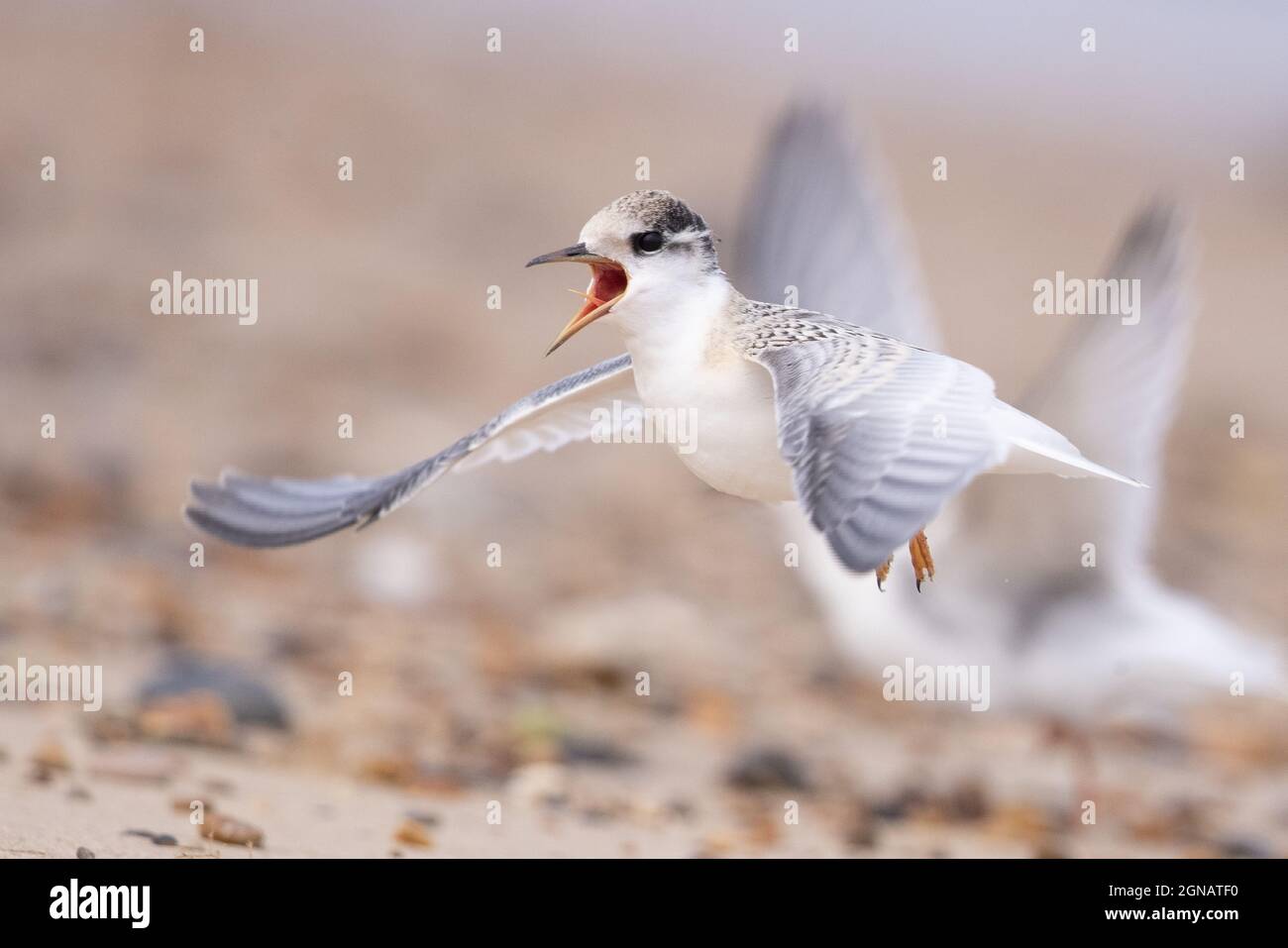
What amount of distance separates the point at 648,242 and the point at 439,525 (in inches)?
268

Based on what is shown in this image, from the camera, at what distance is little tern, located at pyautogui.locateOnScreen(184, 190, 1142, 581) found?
12.4 ft

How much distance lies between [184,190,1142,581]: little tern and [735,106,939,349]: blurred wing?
1302 mm

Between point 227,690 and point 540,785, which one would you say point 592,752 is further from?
point 227,690

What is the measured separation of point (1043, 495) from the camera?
6707 mm

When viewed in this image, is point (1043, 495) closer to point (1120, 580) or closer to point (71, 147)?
point (1120, 580)

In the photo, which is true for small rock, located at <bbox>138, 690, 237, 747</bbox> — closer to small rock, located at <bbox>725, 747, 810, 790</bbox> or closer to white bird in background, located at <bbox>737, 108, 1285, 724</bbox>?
small rock, located at <bbox>725, 747, 810, 790</bbox>

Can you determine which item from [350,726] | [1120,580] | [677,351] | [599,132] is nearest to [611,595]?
[350,726]

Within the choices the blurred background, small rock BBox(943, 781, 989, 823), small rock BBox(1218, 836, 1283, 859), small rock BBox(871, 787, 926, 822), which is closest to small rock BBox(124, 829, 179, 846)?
the blurred background

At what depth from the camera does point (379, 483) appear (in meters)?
5.39

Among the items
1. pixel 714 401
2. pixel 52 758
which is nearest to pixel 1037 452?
pixel 714 401

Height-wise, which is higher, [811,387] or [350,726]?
[811,387]

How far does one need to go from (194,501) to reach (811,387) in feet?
7.09

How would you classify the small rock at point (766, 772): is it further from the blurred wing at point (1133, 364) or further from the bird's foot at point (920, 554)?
the bird's foot at point (920, 554)

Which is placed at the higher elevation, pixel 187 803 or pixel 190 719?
pixel 190 719
